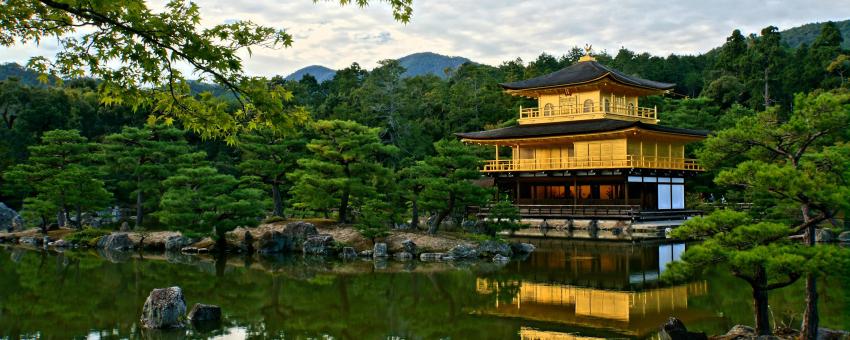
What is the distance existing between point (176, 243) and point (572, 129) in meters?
19.9

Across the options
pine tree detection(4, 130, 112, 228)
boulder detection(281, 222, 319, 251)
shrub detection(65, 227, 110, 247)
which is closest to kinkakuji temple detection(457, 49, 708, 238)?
boulder detection(281, 222, 319, 251)

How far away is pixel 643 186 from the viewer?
1316 inches

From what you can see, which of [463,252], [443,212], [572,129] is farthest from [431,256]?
[572,129]

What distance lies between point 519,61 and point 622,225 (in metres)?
49.7

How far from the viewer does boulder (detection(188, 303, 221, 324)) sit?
447 inches

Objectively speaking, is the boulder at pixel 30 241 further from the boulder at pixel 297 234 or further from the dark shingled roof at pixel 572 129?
the dark shingled roof at pixel 572 129

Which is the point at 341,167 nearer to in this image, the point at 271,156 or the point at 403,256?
the point at 403,256

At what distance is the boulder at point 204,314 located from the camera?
37.2 feet

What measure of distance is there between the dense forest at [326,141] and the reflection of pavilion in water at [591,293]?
14.7 feet

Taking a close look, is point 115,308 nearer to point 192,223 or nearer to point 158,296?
point 158,296

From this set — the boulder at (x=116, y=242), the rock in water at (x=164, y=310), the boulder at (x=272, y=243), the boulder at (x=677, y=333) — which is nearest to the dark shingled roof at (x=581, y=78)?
the boulder at (x=272, y=243)

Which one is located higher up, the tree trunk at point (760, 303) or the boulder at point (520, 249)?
the tree trunk at point (760, 303)

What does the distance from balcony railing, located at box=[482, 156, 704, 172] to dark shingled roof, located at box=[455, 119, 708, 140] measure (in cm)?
145

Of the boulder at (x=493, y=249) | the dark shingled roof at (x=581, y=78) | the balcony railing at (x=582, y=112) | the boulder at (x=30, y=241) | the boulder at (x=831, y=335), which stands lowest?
the boulder at (x=30, y=241)
